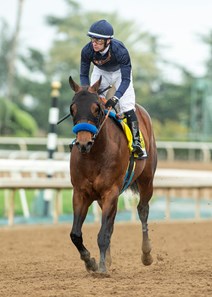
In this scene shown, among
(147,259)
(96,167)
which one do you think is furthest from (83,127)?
(147,259)

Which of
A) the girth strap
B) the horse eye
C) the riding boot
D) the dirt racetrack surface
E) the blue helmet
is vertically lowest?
the dirt racetrack surface

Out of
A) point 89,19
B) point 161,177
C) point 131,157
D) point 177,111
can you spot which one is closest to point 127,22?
point 89,19

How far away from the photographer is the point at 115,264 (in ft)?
25.9

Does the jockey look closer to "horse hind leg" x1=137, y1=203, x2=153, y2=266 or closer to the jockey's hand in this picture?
the jockey's hand

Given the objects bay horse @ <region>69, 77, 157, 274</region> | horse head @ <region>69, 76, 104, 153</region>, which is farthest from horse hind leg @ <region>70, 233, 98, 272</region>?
horse head @ <region>69, 76, 104, 153</region>

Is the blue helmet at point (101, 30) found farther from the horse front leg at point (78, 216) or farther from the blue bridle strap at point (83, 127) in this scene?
the horse front leg at point (78, 216)

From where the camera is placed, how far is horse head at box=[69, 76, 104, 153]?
629 centimetres

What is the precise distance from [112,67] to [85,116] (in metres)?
1.16

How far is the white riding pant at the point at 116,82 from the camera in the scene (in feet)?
24.5

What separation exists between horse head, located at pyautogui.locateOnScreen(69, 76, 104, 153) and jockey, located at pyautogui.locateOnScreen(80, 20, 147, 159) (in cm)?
44

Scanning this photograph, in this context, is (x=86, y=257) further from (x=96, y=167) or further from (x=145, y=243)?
(x=145, y=243)

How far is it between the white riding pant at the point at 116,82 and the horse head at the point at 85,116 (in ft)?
3.03

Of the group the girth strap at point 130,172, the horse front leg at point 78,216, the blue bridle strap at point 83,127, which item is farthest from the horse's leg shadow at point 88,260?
the blue bridle strap at point 83,127

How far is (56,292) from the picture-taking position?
18.9 ft
